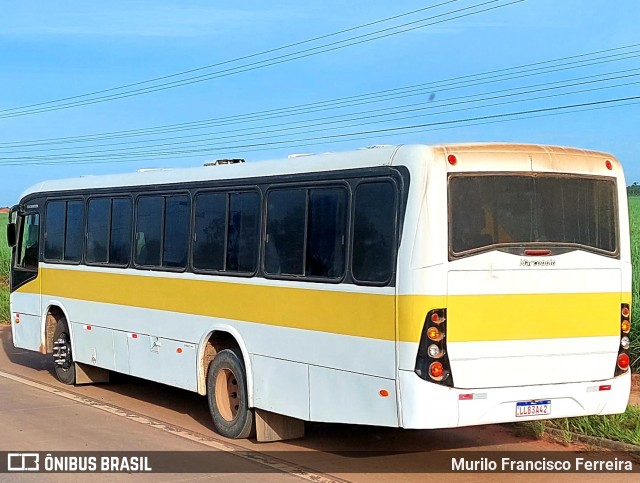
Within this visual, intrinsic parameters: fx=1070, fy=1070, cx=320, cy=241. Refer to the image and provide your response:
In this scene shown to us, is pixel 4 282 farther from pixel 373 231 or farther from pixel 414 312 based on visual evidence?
pixel 414 312

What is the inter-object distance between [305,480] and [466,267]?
232 cm

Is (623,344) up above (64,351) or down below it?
above

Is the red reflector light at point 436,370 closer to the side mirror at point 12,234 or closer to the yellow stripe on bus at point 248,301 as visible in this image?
the yellow stripe on bus at point 248,301

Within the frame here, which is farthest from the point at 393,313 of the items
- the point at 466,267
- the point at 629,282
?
the point at 629,282

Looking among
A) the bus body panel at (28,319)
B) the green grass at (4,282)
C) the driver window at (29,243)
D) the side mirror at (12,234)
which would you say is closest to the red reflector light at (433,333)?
the bus body panel at (28,319)

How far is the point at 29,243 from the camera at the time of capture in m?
16.4

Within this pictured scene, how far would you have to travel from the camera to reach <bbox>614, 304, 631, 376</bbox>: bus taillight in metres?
9.62

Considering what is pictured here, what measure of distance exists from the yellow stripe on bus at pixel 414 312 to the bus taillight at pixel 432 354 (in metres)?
0.06

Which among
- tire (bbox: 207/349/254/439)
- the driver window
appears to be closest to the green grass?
the driver window

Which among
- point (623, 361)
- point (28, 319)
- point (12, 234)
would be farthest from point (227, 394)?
point (12, 234)

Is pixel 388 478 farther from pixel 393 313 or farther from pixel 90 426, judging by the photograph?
pixel 90 426

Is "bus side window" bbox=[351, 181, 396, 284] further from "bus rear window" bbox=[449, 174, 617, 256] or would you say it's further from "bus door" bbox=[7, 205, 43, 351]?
"bus door" bbox=[7, 205, 43, 351]

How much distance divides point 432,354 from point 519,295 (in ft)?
3.21

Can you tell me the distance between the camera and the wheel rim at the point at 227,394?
11406 mm
